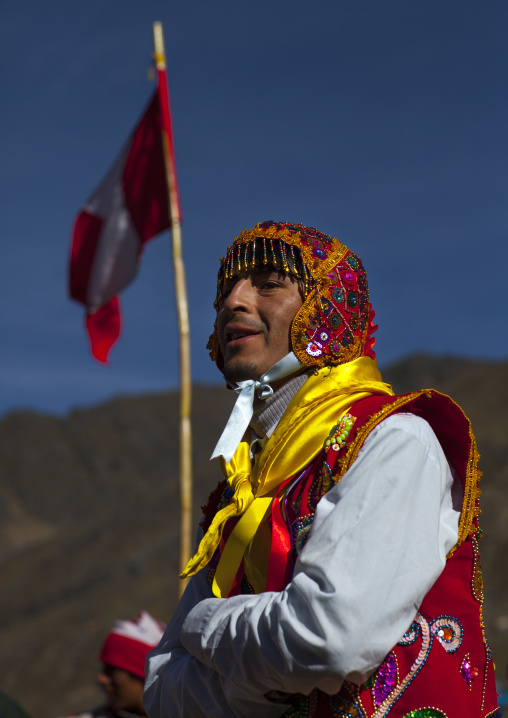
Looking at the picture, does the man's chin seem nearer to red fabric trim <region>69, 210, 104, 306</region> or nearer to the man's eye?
the man's eye

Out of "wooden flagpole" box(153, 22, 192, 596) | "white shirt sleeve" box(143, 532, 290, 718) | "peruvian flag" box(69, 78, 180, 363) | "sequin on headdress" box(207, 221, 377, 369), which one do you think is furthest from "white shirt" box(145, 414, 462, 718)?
"peruvian flag" box(69, 78, 180, 363)

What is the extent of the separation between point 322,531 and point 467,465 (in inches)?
19.8

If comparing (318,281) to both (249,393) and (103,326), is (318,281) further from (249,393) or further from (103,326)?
(103,326)

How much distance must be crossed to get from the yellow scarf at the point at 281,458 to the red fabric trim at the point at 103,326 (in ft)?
16.3

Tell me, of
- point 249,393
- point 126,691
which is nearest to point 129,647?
point 126,691

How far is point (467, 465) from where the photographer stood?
232cm

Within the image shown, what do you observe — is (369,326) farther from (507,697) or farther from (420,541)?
(507,697)

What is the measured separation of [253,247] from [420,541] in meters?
1.04

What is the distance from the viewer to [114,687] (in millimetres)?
5230

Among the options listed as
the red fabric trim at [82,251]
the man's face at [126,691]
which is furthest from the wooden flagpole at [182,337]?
the red fabric trim at [82,251]

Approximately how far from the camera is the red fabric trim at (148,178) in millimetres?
7102

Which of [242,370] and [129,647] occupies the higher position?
[242,370]

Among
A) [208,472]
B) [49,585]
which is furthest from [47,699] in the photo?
[208,472]

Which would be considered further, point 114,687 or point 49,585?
point 49,585
